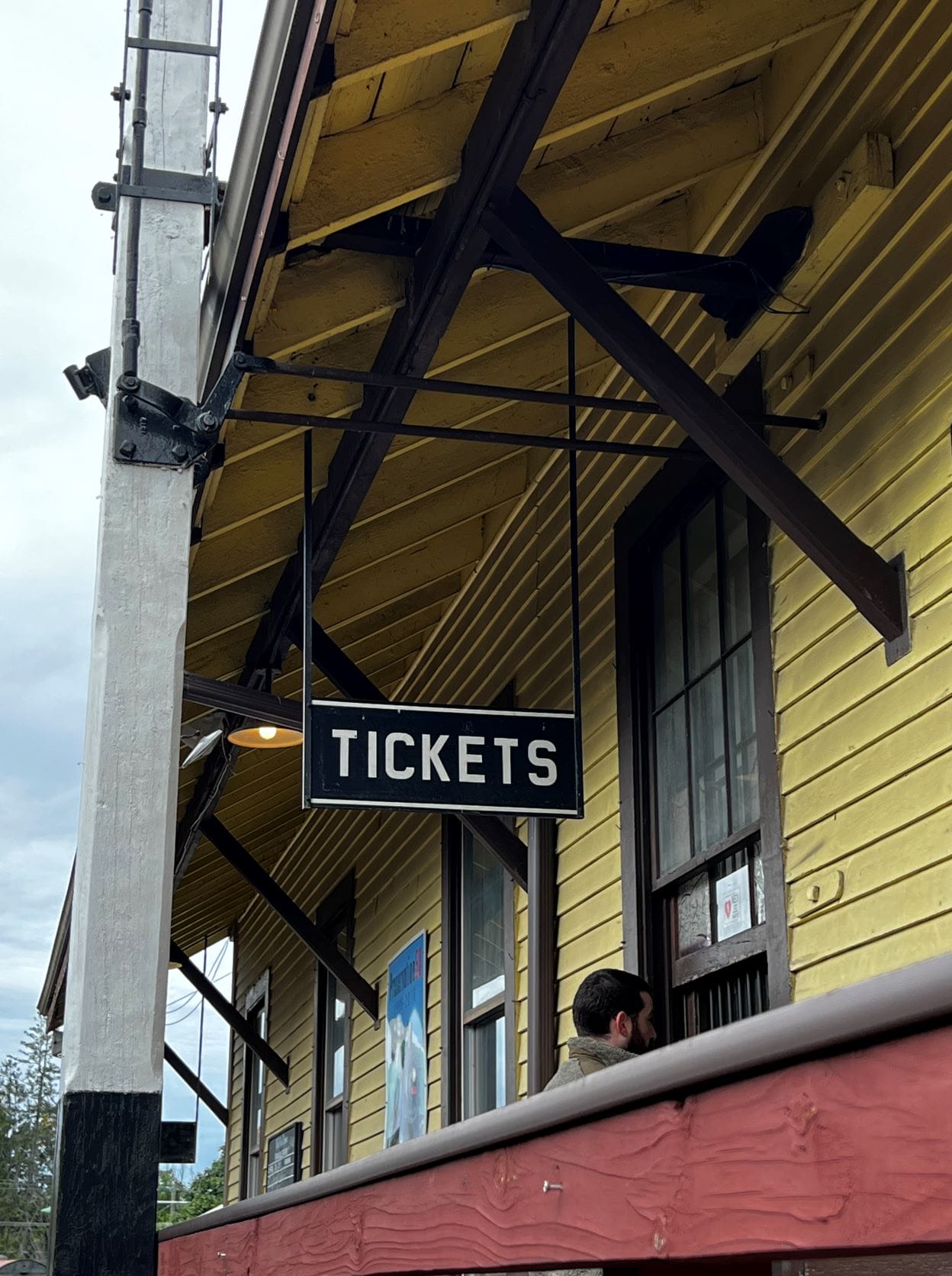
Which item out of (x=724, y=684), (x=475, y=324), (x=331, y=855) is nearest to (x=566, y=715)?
(x=724, y=684)

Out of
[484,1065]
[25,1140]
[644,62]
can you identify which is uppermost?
[25,1140]

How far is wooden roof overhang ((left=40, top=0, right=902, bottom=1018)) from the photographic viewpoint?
147 inches

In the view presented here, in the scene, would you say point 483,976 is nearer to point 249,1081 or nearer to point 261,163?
point 261,163

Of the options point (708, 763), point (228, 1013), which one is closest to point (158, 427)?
point (708, 763)

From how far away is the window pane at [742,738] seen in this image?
4.96 metres

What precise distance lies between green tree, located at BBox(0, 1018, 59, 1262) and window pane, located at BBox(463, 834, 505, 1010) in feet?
119

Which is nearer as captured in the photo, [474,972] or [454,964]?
[474,972]

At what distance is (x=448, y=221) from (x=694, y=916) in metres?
2.48

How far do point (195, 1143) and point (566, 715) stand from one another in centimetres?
1589

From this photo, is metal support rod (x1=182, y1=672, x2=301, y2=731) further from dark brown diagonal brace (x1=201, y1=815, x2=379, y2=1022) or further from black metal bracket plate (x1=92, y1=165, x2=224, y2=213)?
dark brown diagonal brace (x1=201, y1=815, x2=379, y2=1022)

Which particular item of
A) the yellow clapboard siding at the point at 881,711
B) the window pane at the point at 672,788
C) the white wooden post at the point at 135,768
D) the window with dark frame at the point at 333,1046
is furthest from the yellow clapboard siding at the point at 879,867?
the window with dark frame at the point at 333,1046

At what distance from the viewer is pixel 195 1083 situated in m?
16.2

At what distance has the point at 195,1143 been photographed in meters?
19.4

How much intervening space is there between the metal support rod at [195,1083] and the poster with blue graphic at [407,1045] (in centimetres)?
548
